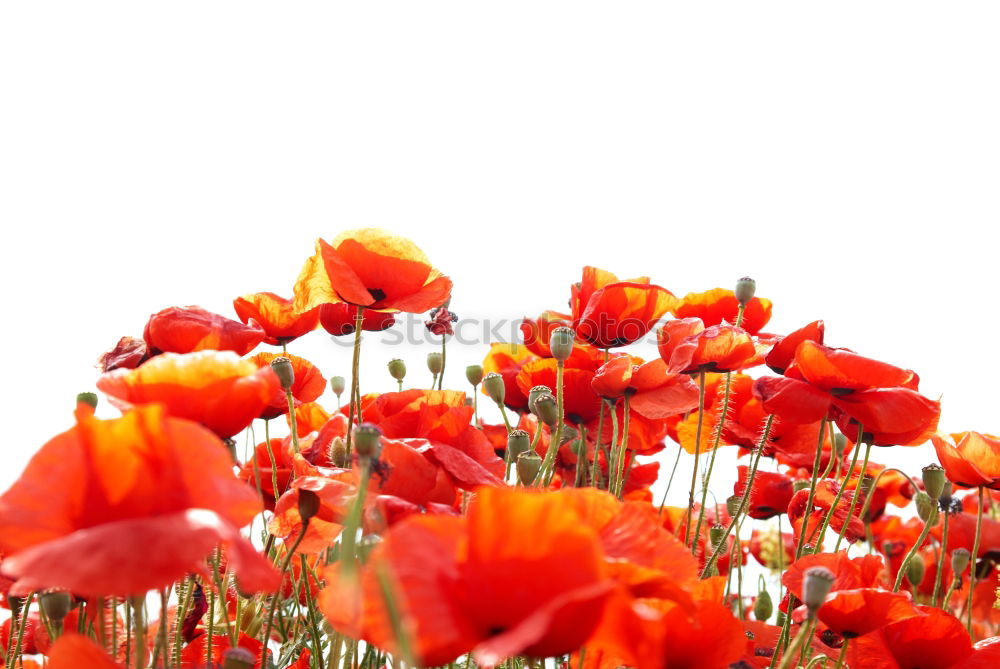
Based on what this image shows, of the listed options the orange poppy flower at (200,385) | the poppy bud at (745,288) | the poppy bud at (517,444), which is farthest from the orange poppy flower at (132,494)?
the poppy bud at (745,288)

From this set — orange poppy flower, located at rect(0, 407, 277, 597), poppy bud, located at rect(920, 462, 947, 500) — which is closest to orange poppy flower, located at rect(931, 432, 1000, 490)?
poppy bud, located at rect(920, 462, 947, 500)

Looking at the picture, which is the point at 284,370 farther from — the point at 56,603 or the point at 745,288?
the point at 745,288

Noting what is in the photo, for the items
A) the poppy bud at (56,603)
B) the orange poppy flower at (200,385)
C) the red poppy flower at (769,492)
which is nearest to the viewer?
the orange poppy flower at (200,385)

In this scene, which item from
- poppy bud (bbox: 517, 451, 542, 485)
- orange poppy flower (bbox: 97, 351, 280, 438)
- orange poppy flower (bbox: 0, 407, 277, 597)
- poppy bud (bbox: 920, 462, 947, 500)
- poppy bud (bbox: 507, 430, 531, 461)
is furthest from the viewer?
poppy bud (bbox: 920, 462, 947, 500)

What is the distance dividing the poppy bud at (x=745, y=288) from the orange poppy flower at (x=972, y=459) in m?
0.44

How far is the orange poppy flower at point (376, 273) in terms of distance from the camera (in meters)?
1.50

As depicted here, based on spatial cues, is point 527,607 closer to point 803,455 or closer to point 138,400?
point 138,400

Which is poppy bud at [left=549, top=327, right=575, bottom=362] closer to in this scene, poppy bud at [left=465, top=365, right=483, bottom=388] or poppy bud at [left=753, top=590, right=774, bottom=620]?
poppy bud at [left=465, top=365, right=483, bottom=388]

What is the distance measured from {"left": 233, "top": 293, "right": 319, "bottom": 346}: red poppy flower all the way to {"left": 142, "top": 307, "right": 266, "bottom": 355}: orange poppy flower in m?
0.28

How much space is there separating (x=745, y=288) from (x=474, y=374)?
73 cm

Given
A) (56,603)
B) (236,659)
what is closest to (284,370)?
(56,603)

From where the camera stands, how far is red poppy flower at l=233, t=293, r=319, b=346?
1872 millimetres

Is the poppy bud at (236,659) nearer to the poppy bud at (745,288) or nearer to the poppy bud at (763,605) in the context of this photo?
the poppy bud at (745,288)

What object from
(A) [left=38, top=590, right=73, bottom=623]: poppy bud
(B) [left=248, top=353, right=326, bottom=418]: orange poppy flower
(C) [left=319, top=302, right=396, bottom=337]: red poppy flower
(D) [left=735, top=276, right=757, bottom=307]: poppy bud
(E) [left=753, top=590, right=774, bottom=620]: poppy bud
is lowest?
(E) [left=753, top=590, right=774, bottom=620]: poppy bud
